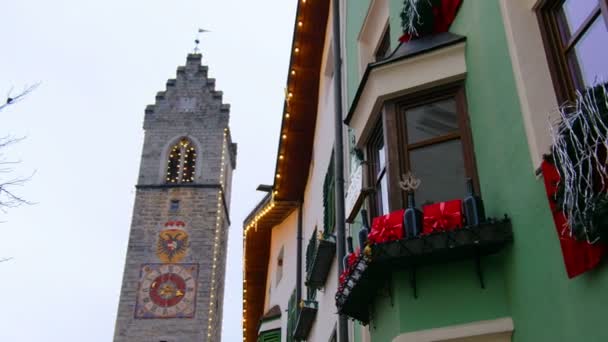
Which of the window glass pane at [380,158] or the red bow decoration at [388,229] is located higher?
the window glass pane at [380,158]

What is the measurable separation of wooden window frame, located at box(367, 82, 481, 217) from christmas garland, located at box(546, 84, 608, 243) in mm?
1473

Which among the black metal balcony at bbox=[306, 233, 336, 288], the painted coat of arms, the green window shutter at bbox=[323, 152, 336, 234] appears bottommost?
the black metal balcony at bbox=[306, 233, 336, 288]

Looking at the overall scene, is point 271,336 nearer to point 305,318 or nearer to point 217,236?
point 305,318

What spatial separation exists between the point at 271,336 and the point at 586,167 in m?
14.8

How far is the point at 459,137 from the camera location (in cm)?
661

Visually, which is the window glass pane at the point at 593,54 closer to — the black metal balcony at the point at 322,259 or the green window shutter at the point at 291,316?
the black metal balcony at the point at 322,259

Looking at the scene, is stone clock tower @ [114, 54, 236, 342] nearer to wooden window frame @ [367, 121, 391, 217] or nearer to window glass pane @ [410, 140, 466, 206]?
wooden window frame @ [367, 121, 391, 217]

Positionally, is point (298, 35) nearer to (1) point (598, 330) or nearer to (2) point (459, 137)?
(2) point (459, 137)

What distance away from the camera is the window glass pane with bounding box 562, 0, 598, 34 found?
5.16m

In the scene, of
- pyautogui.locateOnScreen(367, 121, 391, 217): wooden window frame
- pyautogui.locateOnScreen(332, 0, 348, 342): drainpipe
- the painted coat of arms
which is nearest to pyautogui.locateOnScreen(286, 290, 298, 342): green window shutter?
pyautogui.locateOnScreen(332, 0, 348, 342): drainpipe

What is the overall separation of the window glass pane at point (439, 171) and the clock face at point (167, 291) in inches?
1568

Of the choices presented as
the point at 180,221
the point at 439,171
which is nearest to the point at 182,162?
the point at 180,221

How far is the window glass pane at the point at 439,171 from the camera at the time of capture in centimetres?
654

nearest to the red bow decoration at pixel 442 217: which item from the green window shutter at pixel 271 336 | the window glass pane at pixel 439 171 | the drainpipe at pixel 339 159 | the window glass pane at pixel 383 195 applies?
the window glass pane at pixel 439 171
